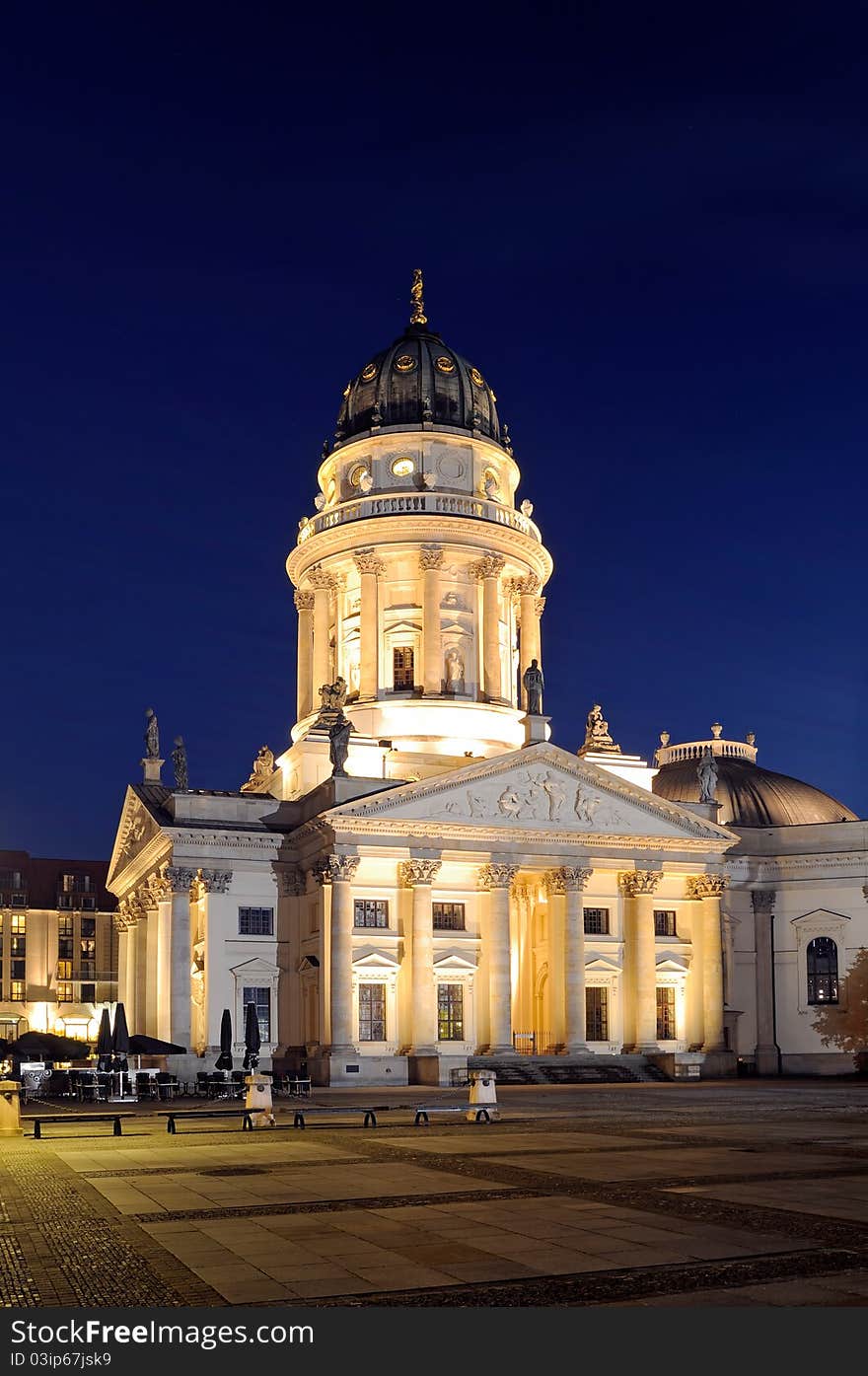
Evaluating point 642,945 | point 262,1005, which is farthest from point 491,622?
point 262,1005

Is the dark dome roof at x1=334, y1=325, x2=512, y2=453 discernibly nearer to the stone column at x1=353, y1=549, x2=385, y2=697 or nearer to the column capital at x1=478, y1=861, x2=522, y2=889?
the stone column at x1=353, y1=549, x2=385, y2=697

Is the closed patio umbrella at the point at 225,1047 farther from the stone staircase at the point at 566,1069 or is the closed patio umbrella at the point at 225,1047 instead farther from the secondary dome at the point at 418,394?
the secondary dome at the point at 418,394

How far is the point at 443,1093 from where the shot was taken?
2088 inches

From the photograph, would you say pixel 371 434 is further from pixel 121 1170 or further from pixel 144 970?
pixel 121 1170

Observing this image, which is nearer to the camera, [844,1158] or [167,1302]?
[167,1302]

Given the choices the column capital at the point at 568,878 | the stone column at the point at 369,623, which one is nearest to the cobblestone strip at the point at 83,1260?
the column capital at the point at 568,878

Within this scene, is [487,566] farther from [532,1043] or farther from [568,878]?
[532,1043]

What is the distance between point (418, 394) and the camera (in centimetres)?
8600

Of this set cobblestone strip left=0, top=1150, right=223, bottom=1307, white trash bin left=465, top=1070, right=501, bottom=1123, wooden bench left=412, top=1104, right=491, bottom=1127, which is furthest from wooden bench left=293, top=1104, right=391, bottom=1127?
cobblestone strip left=0, top=1150, right=223, bottom=1307

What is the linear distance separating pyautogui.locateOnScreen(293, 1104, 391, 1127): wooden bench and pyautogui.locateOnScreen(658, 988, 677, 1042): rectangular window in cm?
3151

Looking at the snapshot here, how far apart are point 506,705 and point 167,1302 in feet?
226

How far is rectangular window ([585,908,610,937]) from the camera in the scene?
71.4 metres

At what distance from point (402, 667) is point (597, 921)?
17.9 m

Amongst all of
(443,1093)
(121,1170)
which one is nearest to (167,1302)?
(121,1170)
